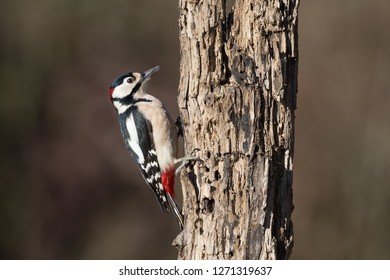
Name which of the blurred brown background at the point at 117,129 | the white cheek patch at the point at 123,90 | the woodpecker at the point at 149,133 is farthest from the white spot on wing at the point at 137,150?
the blurred brown background at the point at 117,129

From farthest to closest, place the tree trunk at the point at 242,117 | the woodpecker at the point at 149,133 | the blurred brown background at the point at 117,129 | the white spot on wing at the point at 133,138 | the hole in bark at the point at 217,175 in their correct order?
the blurred brown background at the point at 117,129
the white spot on wing at the point at 133,138
the woodpecker at the point at 149,133
the hole in bark at the point at 217,175
the tree trunk at the point at 242,117

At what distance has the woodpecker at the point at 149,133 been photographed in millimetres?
4945

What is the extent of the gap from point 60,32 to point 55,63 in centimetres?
34

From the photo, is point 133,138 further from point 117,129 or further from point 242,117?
point 117,129

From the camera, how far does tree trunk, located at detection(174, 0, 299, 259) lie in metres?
3.95

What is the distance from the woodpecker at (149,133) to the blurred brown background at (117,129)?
255cm

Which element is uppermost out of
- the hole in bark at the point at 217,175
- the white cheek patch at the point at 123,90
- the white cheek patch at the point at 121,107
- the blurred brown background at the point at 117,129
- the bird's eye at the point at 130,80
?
A: the bird's eye at the point at 130,80

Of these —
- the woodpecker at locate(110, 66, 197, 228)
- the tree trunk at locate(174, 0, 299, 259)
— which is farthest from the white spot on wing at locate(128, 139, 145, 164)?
the tree trunk at locate(174, 0, 299, 259)

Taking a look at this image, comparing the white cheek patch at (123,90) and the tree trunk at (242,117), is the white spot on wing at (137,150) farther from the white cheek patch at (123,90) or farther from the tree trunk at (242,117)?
the tree trunk at (242,117)

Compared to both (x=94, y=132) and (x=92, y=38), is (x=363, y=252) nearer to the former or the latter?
(x=94, y=132)

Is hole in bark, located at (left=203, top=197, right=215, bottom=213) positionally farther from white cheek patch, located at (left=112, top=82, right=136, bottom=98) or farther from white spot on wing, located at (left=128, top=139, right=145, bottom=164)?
white cheek patch, located at (left=112, top=82, right=136, bottom=98)

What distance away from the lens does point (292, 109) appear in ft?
13.4

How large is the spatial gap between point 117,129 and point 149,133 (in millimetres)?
3123

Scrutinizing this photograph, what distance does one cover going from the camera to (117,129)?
8.14 meters
